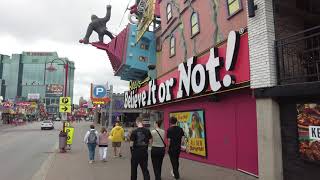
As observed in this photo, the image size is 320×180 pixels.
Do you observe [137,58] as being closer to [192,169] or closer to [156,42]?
[156,42]

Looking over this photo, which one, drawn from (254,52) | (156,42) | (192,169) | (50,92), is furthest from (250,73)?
(50,92)

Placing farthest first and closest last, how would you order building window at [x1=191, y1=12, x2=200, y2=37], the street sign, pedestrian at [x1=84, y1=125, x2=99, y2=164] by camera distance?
1. the street sign
2. pedestrian at [x1=84, y1=125, x2=99, y2=164]
3. building window at [x1=191, y1=12, x2=200, y2=37]

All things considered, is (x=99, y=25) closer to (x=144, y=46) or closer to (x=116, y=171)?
(x=144, y=46)

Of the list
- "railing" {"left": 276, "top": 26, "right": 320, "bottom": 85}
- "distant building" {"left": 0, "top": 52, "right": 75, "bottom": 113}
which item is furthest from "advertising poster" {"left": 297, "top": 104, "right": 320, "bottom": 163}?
"distant building" {"left": 0, "top": 52, "right": 75, "bottom": 113}

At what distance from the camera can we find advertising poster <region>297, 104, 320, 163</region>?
7.89 m

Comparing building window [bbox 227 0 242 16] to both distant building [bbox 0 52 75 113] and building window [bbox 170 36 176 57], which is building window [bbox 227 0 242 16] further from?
distant building [bbox 0 52 75 113]

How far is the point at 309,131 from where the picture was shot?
8.11 m

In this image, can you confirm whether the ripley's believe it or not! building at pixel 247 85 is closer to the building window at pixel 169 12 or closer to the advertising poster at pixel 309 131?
the advertising poster at pixel 309 131

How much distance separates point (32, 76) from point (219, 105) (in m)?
97.6

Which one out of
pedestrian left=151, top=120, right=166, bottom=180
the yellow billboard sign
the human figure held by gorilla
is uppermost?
the human figure held by gorilla

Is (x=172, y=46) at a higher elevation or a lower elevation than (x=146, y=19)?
lower

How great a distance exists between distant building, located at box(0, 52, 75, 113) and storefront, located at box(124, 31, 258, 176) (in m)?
68.7

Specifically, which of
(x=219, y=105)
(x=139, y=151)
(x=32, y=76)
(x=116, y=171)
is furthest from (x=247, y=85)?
(x=32, y=76)

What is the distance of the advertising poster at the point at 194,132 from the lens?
554 inches
